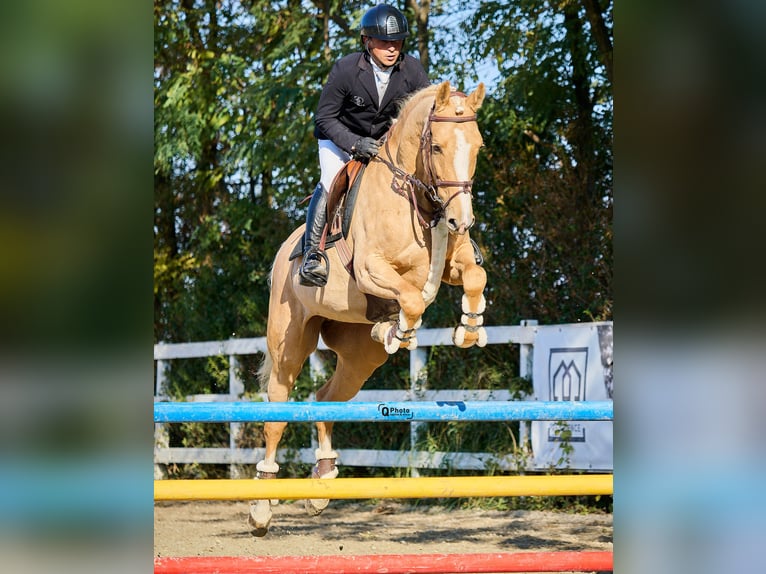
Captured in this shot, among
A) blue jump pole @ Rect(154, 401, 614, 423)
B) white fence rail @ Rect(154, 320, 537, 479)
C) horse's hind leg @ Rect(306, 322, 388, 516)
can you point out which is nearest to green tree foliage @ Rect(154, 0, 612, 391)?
white fence rail @ Rect(154, 320, 537, 479)

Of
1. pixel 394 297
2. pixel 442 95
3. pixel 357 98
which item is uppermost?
pixel 357 98

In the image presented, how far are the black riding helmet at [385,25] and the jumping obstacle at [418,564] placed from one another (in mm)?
2565

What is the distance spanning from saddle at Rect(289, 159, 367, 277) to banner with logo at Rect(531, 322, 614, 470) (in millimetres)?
2872

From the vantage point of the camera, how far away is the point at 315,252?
4.75 meters

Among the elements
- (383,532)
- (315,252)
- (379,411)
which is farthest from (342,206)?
(383,532)

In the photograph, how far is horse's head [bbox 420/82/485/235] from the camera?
152 inches

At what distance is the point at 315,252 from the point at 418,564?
2.16 meters

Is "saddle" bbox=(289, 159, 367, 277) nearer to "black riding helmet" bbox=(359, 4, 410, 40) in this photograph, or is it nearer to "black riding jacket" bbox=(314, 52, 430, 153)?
"black riding jacket" bbox=(314, 52, 430, 153)

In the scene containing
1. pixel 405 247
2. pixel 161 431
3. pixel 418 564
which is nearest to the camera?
pixel 418 564

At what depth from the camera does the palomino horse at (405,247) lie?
4.01 metres

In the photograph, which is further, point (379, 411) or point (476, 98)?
point (476, 98)

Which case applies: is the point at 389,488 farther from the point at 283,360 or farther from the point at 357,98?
the point at 283,360
